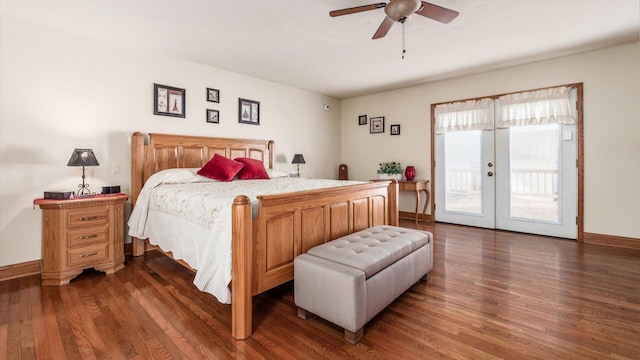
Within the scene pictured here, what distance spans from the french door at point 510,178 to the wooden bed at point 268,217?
2.11 metres

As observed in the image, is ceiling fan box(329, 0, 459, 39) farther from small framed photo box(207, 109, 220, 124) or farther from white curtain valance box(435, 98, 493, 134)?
white curtain valance box(435, 98, 493, 134)

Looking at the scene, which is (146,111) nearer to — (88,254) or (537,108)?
(88,254)

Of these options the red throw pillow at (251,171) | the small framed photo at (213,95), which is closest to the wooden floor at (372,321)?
the red throw pillow at (251,171)

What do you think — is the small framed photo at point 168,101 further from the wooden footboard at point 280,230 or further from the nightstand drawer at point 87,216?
the wooden footboard at point 280,230

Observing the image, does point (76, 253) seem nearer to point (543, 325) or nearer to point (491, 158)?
point (543, 325)

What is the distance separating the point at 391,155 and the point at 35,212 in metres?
5.11

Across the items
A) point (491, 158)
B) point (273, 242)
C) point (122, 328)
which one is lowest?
point (122, 328)

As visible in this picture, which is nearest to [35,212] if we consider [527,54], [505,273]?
[505,273]

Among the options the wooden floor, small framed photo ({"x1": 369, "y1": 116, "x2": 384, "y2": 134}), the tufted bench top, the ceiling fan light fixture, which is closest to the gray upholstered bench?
the tufted bench top

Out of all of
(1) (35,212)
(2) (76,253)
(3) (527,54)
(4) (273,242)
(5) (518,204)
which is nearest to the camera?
(4) (273,242)

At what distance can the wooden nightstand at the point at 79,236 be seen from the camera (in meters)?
2.63

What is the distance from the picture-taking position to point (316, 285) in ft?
6.12

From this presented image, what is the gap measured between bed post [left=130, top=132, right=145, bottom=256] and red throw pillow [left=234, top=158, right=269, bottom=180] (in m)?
1.13

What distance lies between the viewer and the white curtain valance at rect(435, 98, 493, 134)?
4.55 m
